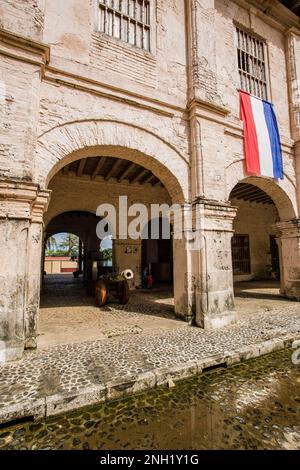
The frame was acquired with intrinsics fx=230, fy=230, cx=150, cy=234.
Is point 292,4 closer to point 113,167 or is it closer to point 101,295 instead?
point 113,167

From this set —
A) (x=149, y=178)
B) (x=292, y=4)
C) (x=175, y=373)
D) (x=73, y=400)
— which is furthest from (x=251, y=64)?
(x=73, y=400)

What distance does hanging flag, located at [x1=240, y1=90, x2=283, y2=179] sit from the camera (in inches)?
248

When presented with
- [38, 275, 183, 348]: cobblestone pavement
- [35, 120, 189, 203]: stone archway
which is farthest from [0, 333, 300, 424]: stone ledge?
[35, 120, 189, 203]: stone archway

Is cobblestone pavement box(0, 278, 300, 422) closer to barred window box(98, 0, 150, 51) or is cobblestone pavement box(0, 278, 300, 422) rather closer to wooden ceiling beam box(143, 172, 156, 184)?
wooden ceiling beam box(143, 172, 156, 184)

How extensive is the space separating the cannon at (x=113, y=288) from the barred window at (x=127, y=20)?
19.5 feet

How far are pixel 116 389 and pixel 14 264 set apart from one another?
2.28 meters

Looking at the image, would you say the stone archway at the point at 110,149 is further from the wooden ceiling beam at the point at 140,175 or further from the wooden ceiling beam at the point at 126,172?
the wooden ceiling beam at the point at 140,175

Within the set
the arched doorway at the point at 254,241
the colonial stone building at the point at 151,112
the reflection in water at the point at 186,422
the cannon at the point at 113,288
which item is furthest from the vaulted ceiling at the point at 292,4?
the reflection in water at the point at 186,422

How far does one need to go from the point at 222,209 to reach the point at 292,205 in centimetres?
353

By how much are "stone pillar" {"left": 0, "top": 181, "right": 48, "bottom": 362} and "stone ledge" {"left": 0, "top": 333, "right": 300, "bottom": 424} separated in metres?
1.28

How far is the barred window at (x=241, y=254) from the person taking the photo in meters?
13.5

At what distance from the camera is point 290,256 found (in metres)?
7.79
